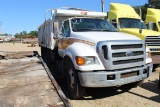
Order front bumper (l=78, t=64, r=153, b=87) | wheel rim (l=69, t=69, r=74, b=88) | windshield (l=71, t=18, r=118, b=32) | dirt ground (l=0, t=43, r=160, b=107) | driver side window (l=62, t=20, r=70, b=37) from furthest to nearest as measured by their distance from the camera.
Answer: driver side window (l=62, t=20, r=70, b=37), windshield (l=71, t=18, r=118, b=32), wheel rim (l=69, t=69, r=74, b=88), dirt ground (l=0, t=43, r=160, b=107), front bumper (l=78, t=64, r=153, b=87)

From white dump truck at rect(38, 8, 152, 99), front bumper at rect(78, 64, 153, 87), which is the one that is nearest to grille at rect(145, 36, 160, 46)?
white dump truck at rect(38, 8, 152, 99)

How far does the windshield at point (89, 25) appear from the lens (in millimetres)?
A: 7148

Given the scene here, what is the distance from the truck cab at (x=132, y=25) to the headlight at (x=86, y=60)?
14.1ft

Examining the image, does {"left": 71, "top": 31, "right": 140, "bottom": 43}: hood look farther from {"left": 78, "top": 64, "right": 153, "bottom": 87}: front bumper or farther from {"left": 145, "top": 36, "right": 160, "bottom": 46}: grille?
{"left": 145, "top": 36, "right": 160, "bottom": 46}: grille

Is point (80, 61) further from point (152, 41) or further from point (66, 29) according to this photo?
point (152, 41)

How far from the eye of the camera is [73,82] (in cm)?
596

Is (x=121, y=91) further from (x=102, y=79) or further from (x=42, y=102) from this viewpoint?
(x=42, y=102)

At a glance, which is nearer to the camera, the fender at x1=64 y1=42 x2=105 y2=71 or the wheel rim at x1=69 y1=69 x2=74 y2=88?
the fender at x1=64 y1=42 x2=105 y2=71

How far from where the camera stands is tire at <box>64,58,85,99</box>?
574cm

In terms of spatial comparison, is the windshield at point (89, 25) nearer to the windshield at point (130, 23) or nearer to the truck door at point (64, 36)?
the truck door at point (64, 36)

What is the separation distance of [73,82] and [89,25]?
2160mm

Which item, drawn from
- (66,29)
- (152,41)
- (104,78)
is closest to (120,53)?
(104,78)

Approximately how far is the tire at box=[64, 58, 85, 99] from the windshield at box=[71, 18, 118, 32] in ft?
4.29

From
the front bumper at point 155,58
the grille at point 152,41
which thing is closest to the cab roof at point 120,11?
the grille at point 152,41
